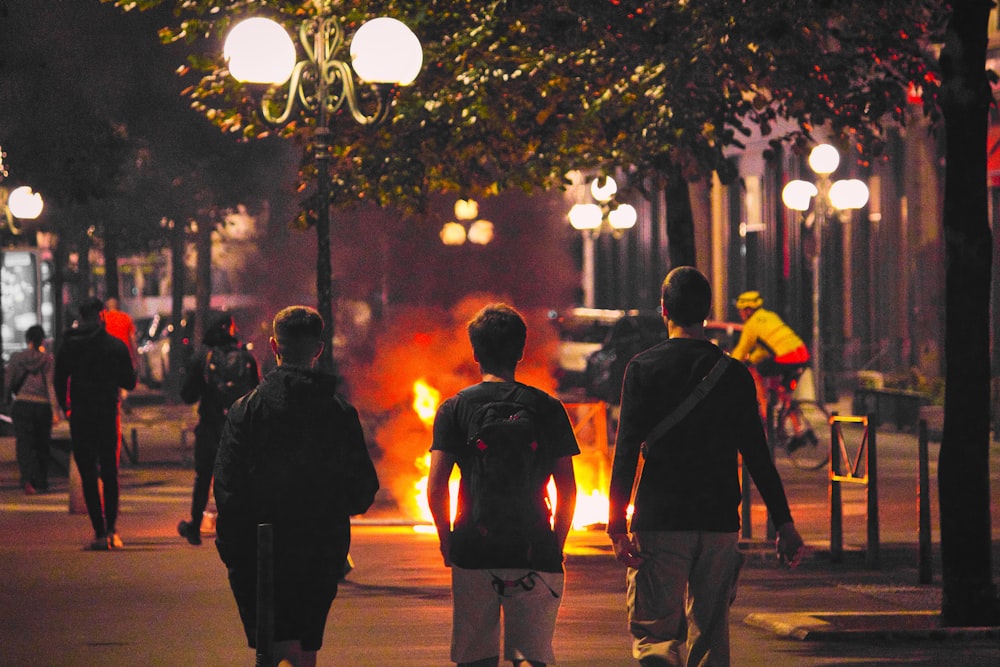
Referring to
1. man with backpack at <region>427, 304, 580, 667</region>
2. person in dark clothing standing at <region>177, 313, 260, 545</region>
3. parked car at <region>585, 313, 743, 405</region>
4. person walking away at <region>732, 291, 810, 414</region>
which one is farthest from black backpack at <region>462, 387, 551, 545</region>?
parked car at <region>585, 313, 743, 405</region>

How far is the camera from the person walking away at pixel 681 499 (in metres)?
6.80

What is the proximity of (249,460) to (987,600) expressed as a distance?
4.47 metres

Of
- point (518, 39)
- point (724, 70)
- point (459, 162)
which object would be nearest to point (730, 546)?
point (724, 70)

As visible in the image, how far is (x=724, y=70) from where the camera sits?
13.9 meters

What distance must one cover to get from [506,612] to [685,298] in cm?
130

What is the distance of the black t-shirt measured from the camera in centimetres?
647

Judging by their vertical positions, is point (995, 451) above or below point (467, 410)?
below

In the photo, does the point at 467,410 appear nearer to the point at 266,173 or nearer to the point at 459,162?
the point at 459,162

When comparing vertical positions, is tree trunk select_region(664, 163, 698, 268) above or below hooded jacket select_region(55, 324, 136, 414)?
above

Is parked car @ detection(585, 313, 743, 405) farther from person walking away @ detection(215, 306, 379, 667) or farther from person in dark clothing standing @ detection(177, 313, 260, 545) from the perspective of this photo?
person walking away @ detection(215, 306, 379, 667)

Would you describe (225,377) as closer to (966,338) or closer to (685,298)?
(966,338)

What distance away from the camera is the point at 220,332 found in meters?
13.4

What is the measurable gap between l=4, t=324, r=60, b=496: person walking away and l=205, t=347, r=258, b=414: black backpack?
18.2 ft

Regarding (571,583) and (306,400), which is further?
(571,583)
